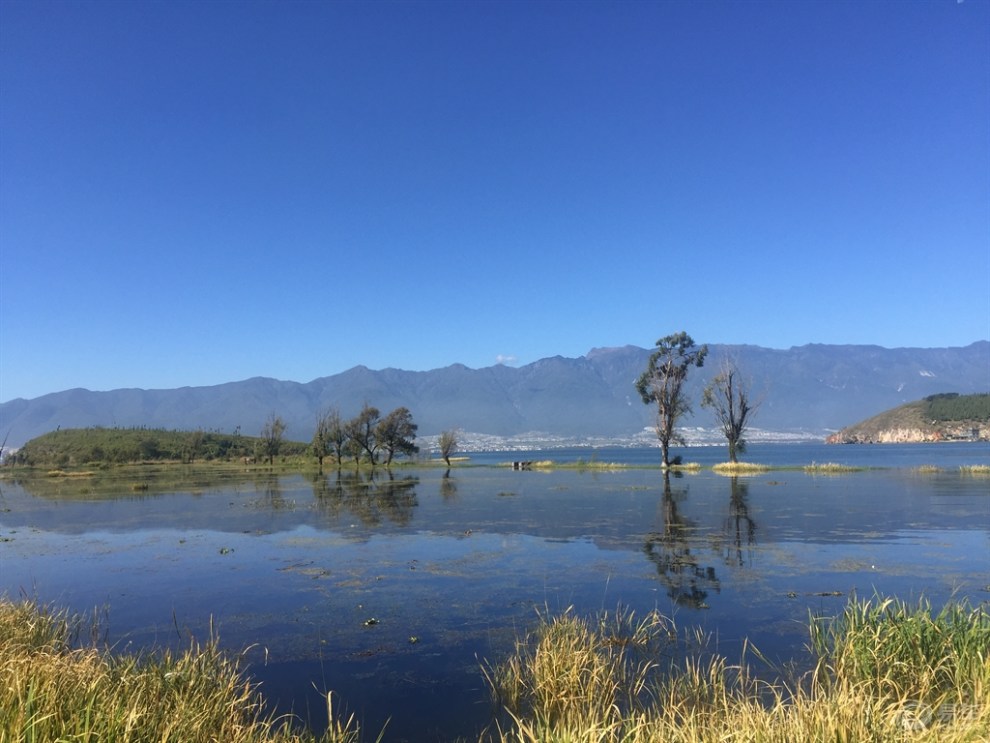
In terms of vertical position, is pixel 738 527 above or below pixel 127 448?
below

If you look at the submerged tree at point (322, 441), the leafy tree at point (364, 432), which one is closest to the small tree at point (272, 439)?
the submerged tree at point (322, 441)

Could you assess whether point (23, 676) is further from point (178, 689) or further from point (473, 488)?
point (473, 488)

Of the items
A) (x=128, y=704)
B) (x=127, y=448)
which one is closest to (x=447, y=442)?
(x=127, y=448)

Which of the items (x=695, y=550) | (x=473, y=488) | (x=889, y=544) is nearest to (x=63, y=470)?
(x=473, y=488)

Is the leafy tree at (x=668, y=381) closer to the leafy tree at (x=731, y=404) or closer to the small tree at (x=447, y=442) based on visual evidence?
the leafy tree at (x=731, y=404)

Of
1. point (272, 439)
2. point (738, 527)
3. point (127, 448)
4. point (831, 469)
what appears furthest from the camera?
point (272, 439)

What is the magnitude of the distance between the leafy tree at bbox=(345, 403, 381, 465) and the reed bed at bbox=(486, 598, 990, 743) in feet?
264

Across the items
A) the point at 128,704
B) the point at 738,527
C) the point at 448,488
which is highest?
the point at 128,704

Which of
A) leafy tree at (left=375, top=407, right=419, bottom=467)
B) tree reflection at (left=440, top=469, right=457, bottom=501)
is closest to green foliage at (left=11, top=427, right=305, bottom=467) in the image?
leafy tree at (left=375, top=407, right=419, bottom=467)

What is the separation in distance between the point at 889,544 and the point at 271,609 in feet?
67.7

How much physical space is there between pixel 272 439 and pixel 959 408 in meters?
186

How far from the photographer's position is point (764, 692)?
342 inches

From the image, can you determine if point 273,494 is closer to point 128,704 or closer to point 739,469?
point 128,704

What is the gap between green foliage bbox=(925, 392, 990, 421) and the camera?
16062 cm
